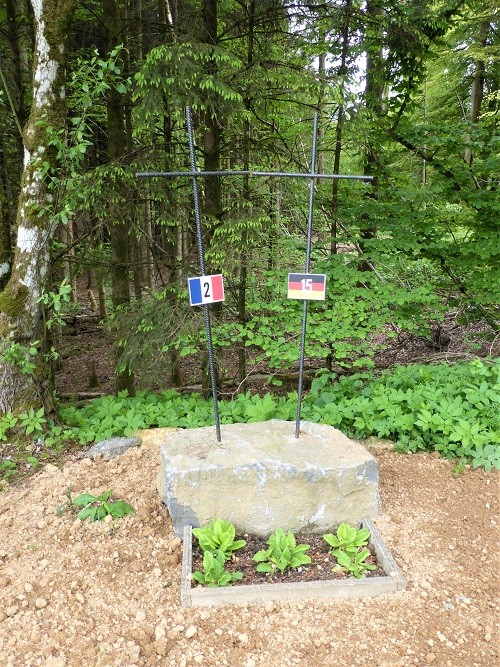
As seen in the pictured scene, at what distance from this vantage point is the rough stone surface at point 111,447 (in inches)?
164

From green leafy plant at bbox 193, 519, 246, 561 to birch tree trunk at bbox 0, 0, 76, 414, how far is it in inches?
94.8

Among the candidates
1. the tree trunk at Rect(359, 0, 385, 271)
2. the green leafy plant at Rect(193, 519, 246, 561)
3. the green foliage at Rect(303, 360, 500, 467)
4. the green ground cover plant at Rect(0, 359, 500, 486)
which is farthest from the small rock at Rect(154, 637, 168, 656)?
the tree trunk at Rect(359, 0, 385, 271)

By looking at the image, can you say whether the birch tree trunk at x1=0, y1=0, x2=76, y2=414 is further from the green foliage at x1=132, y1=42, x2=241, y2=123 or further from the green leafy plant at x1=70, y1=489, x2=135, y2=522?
the green leafy plant at x1=70, y1=489, x2=135, y2=522

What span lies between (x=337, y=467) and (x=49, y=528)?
2.12m

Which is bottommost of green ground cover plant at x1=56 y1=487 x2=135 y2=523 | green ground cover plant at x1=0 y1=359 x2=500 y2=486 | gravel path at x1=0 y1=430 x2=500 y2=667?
gravel path at x1=0 y1=430 x2=500 y2=667

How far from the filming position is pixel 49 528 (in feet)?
10.5

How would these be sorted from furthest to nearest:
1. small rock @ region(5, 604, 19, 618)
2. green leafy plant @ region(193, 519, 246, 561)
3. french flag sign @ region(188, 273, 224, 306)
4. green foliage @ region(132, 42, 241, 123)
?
green foliage @ region(132, 42, 241, 123) → french flag sign @ region(188, 273, 224, 306) → green leafy plant @ region(193, 519, 246, 561) → small rock @ region(5, 604, 19, 618)

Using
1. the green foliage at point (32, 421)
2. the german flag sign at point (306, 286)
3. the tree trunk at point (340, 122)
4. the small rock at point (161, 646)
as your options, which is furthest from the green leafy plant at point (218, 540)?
the tree trunk at point (340, 122)

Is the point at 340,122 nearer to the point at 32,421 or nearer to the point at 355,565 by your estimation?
the point at 32,421

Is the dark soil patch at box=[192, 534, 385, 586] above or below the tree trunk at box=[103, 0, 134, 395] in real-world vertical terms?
below

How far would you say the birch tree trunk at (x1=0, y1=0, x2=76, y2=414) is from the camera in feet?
13.5

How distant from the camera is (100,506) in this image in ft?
11.0

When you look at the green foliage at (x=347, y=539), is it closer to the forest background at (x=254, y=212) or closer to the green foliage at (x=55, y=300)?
the forest background at (x=254, y=212)

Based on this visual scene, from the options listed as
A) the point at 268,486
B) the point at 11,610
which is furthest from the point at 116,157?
the point at 11,610
